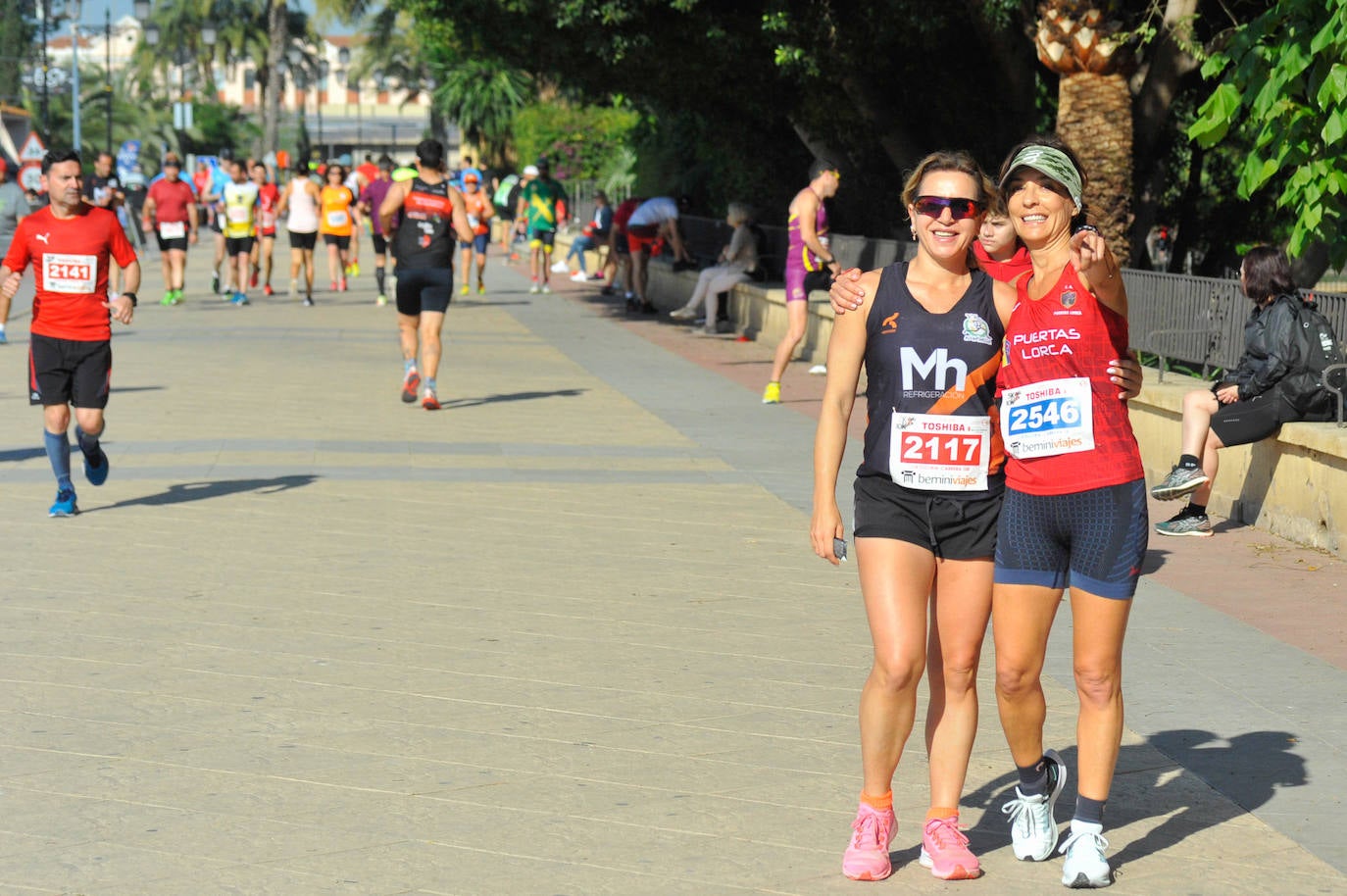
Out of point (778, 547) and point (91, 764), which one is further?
point (778, 547)

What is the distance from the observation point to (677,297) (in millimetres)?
24453

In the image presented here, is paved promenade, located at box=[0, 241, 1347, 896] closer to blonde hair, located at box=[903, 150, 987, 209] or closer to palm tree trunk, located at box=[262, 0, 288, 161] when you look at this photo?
blonde hair, located at box=[903, 150, 987, 209]

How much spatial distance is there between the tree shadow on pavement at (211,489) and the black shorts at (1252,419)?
16.2ft

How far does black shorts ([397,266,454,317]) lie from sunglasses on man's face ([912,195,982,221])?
31.1 ft

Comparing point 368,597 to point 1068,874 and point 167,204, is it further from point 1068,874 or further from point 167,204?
point 167,204

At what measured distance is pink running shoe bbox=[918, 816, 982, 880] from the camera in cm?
440

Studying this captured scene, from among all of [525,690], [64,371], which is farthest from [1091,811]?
[64,371]

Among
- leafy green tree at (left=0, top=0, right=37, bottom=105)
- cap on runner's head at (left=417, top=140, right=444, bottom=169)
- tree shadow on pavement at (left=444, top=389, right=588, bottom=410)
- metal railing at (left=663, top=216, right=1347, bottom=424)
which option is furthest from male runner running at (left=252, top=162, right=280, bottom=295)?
leafy green tree at (left=0, top=0, right=37, bottom=105)

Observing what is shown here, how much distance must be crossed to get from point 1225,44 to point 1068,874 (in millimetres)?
9394

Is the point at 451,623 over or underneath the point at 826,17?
underneath

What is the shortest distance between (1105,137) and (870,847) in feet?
36.5

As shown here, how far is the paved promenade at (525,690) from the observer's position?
Result: 15.0ft

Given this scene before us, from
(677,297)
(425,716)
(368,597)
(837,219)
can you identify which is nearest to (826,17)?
(837,219)

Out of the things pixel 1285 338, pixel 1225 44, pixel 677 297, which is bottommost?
pixel 677 297
